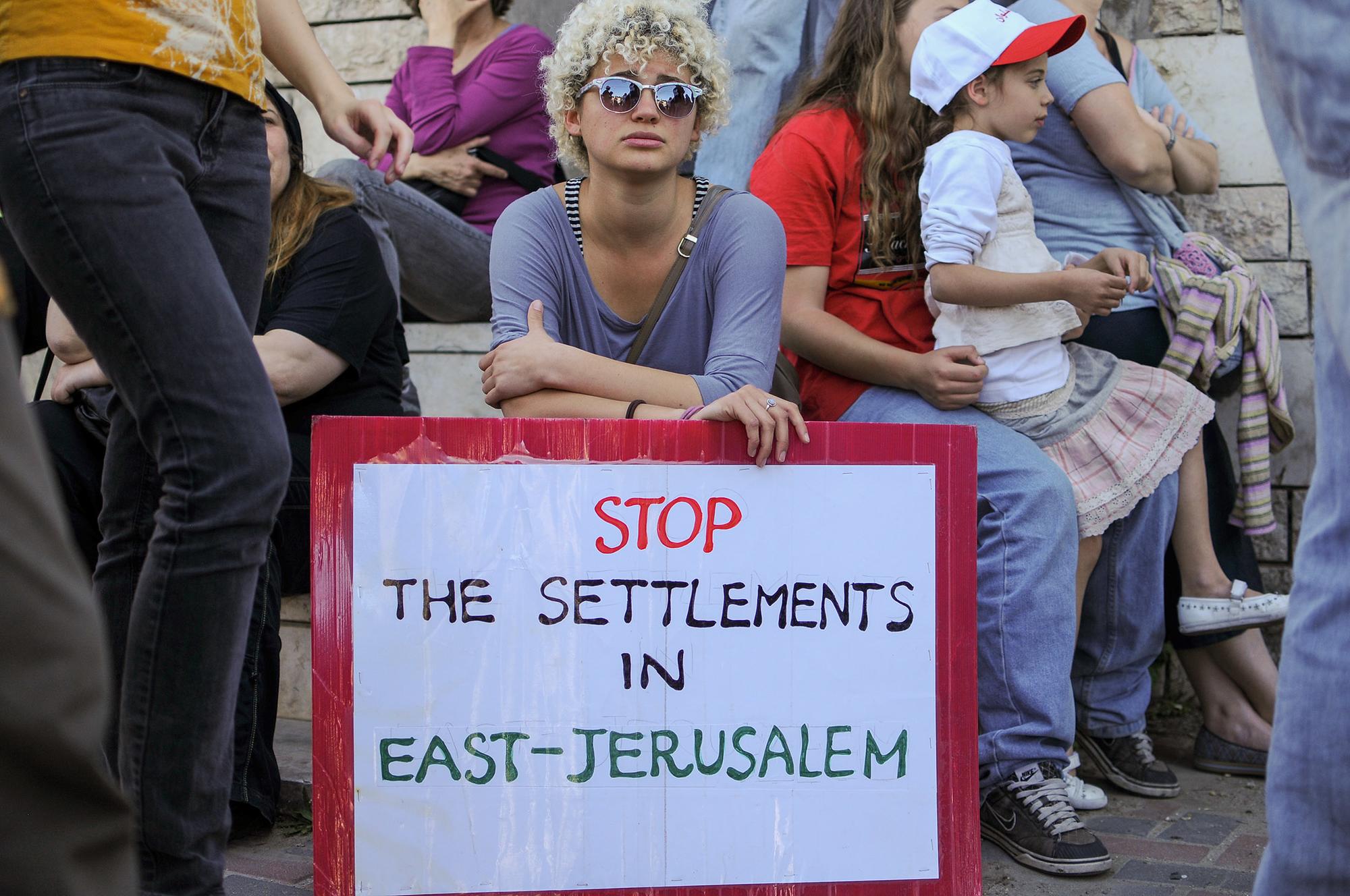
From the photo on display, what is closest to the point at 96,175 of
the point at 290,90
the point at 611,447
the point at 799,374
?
the point at 611,447

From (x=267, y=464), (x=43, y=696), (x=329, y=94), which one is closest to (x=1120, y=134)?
(x=329, y=94)

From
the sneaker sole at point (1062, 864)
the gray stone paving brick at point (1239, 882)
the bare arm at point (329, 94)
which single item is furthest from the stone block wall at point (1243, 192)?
the bare arm at point (329, 94)

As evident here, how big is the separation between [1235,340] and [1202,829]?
47.8 inches

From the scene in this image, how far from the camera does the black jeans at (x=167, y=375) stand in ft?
5.96

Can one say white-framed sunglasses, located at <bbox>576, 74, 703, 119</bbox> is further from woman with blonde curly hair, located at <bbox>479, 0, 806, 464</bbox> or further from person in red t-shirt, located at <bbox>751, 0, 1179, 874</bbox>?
person in red t-shirt, located at <bbox>751, 0, 1179, 874</bbox>

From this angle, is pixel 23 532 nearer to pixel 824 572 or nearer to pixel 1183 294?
pixel 824 572

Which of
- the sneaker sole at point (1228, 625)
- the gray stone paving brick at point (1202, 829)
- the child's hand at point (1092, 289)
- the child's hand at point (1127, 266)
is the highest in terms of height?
the child's hand at point (1127, 266)

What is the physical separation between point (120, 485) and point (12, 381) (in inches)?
47.0

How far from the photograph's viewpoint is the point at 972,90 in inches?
131

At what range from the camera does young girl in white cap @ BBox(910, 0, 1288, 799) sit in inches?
124

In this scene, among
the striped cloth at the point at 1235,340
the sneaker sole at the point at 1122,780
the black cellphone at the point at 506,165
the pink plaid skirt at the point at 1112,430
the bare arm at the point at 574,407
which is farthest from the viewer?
the black cellphone at the point at 506,165

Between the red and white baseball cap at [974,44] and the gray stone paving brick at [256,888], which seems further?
the red and white baseball cap at [974,44]

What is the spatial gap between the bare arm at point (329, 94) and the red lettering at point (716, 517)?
0.80 meters

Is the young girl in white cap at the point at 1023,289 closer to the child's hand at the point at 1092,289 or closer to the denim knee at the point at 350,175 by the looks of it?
the child's hand at the point at 1092,289
